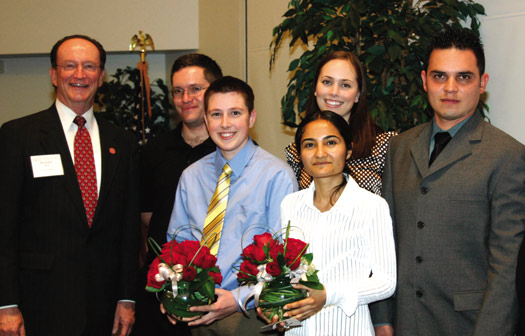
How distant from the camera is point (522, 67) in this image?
10.3 feet

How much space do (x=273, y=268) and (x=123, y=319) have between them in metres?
1.36

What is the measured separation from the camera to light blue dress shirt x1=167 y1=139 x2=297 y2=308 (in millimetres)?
2371

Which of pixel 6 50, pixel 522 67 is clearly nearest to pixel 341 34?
pixel 522 67

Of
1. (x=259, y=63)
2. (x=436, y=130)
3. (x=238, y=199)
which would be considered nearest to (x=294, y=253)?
(x=238, y=199)

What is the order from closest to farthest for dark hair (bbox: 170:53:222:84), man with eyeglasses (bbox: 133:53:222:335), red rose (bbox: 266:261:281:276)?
red rose (bbox: 266:261:281:276)
man with eyeglasses (bbox: 133:53:222:335)
dark hair (bbox: 170:53:222:84)

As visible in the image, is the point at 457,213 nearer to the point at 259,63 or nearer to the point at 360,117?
the point at 360,117

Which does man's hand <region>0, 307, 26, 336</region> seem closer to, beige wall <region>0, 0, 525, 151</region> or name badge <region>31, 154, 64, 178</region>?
name badge <region>31, 154, 64, 178</region>

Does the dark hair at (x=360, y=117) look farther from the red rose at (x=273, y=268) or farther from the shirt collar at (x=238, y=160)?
the red rose at (x=273, y=268)

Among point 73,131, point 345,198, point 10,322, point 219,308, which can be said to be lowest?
point 10,322

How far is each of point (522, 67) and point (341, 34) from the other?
3.41 feet

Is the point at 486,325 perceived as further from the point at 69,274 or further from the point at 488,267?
the point at 69,274

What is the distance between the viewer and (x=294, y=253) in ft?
6.07

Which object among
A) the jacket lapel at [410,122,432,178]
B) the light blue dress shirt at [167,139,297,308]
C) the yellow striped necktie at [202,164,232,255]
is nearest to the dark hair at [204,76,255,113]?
the light blue dress shirt at [167,139,297,308]

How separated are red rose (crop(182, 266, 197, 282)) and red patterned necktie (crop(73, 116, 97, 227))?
3.14ft
